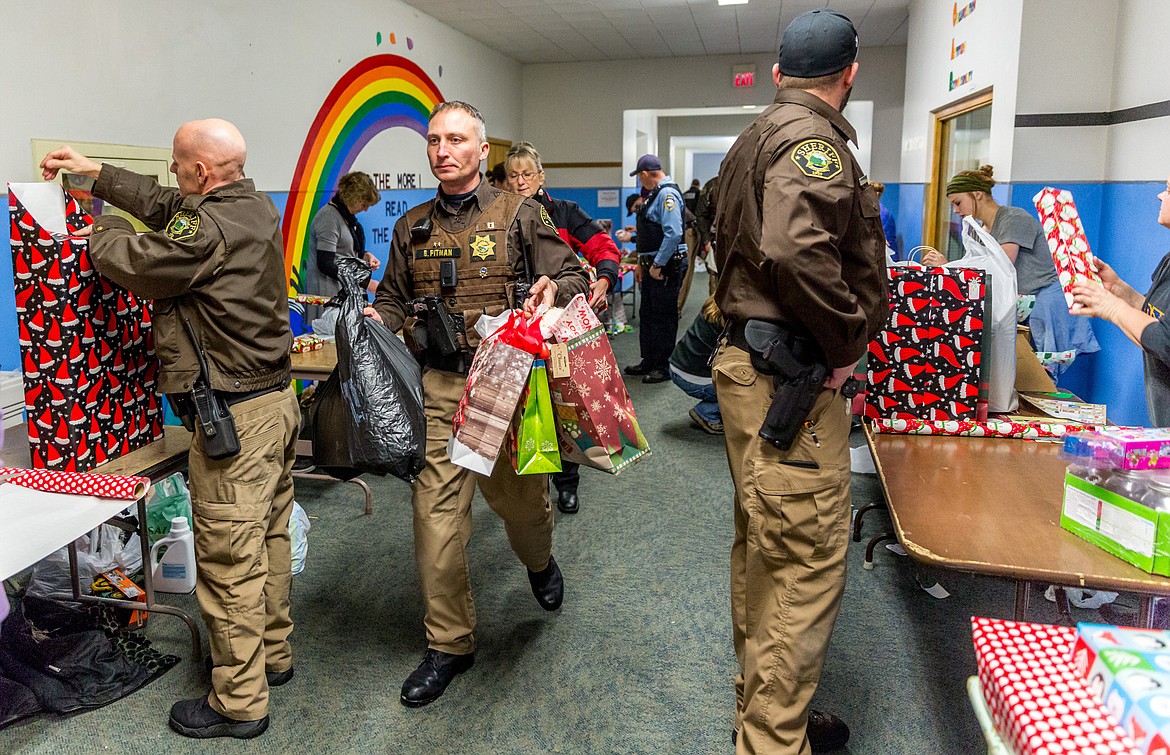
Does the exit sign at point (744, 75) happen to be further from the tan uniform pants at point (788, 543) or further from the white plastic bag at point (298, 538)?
the tan uniform pants at point (788, 543)

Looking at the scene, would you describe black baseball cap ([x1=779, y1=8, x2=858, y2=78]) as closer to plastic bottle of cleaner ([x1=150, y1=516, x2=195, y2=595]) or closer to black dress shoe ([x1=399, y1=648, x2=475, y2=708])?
black dress shoe ([x1=399, y1=648, x2=475, y2=708])

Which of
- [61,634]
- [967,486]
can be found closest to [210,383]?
[61,634]

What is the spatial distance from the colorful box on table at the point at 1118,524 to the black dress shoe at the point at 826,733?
84cm

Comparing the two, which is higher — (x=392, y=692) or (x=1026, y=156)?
(x=1026, y=156)

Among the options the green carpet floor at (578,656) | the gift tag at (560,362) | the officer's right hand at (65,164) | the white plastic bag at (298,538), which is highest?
the officer's right hand at (65,164)

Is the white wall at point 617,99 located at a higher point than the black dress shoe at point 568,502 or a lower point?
higher

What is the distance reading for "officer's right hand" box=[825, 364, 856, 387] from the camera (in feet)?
5.98

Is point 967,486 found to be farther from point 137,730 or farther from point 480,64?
point 480,64

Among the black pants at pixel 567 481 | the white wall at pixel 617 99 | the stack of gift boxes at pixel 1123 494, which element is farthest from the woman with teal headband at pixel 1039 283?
the white wall at pixel 617 99

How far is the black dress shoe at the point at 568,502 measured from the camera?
12.9 ft

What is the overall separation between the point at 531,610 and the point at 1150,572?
195 cm

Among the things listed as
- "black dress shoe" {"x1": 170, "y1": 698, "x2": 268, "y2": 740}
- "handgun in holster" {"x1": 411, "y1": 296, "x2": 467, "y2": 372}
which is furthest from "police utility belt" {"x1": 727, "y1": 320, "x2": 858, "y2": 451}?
"black dress shoe" {"x1": 170, "y1": 698, "x2": 268, "y2": 740}

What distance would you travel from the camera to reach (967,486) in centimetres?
200

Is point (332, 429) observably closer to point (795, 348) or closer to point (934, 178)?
point (795, 348)
